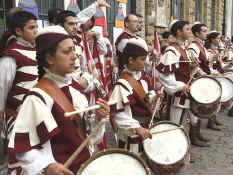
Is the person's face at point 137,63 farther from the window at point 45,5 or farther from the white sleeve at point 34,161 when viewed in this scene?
the window at point 45,5

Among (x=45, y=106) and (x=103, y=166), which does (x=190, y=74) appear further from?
(x=45, y=106)

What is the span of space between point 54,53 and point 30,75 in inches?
35.5

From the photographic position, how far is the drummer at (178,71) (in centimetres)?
391

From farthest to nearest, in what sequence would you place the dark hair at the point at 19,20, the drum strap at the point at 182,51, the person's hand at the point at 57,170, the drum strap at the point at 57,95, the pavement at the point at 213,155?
the drum strap at the point at 182,51
the pavement at the point at 213,155
the dark hair at the point at 19,20
the drum strap at the point at 57,95
the person's hand at the point at 57,170

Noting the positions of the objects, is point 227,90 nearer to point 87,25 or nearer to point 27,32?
point 87,25

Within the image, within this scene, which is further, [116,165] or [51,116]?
[116,165]

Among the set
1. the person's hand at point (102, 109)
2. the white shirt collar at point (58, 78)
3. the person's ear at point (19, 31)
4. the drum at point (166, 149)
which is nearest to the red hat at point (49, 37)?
the white shirt collar at point (58, 78)

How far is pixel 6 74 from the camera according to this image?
2432 millimetres

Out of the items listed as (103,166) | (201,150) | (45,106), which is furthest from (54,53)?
(201,150)

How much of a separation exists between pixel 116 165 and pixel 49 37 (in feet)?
3.31

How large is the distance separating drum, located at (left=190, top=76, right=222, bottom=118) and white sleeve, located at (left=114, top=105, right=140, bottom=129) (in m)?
1.51

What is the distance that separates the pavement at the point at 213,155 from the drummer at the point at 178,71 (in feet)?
1.97

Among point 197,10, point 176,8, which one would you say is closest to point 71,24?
point 176,8

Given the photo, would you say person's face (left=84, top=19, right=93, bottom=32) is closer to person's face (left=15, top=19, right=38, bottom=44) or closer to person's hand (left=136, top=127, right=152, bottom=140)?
person's face (left=15, top=19, right=38, bottom=44)
